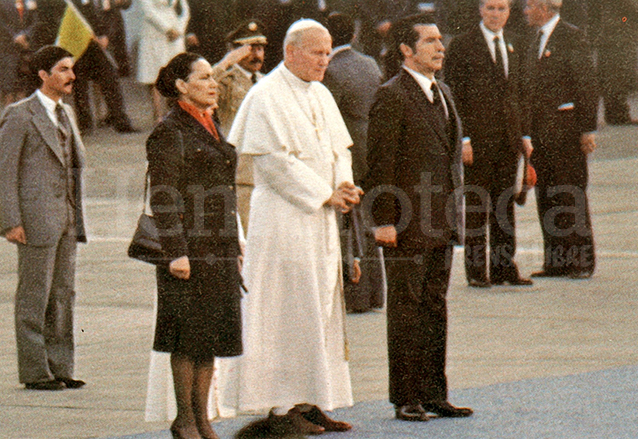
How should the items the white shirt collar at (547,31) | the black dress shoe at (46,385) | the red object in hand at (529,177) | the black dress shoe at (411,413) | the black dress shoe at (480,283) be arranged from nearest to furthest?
Result: 1. the black dress shoe at (411,413)
2. the black dress shoe at (46,385)
3. the red object in hand at (529,177)
4. the black dress shoe at (480,283)
5. the white shirt collar at (547,31)

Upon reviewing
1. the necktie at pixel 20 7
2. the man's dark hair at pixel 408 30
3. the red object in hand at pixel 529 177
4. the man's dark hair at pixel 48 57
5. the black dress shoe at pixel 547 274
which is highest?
the necktie at pixel 20 7

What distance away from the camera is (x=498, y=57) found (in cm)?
1177

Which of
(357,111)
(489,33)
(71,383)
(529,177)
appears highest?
(489,33)

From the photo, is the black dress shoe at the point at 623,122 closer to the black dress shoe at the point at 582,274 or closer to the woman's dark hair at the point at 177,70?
the black dress shoe at the point at 582,274

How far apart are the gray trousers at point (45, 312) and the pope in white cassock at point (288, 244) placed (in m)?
1.55

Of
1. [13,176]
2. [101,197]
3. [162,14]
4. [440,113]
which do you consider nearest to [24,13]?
[162,14]

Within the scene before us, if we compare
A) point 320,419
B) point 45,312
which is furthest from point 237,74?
point 320,419

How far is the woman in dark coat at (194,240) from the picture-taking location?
6992 millimetres

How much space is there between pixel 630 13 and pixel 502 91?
12.1 metres

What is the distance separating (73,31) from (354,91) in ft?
27.0

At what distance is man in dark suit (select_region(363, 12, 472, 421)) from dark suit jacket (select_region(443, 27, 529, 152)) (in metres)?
3.92

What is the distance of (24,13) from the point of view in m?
19.3

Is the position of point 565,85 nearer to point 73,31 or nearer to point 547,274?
point 547,274

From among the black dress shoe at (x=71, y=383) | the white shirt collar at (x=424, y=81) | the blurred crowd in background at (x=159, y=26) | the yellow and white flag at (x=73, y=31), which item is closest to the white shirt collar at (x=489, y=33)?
the white shirt collar at (x=424, y=81)
